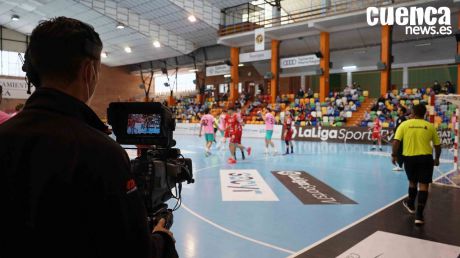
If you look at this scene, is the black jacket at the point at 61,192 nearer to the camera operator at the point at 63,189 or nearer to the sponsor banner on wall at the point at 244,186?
the camera operator at the point at 63,189

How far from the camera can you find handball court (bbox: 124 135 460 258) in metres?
3.96

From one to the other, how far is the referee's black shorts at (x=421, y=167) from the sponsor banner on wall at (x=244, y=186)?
229 centimetres

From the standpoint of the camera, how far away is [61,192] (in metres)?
0.94

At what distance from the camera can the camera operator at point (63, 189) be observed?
94 centimetres

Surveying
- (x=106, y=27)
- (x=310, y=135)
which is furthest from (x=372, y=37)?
(x=106, y=27)

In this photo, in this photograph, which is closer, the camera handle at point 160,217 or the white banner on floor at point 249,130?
the camera handle at point 160,217

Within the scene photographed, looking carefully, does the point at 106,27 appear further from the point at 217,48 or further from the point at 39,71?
the point at 39,71

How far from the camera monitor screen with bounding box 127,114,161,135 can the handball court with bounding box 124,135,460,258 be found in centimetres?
207

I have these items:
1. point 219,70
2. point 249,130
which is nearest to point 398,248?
point 249,130

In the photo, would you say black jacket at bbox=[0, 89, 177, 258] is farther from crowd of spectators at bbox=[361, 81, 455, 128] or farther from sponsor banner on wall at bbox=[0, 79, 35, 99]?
sponsor banner on wall at bbox=[0, 79, 35, 99]

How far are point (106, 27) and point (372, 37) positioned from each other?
65.4 feet

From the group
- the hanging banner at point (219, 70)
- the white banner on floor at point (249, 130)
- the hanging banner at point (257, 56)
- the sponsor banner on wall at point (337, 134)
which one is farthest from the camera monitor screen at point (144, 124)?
the hanging banner at point (219, 70)

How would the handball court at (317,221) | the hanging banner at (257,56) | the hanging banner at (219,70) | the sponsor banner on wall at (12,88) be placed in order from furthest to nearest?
the hanging banner at (219,70), the hanging banner at (257,56), the sponsor banner on wall at (12,88), the handball court at (317,221)

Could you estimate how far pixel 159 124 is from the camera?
2.19m
